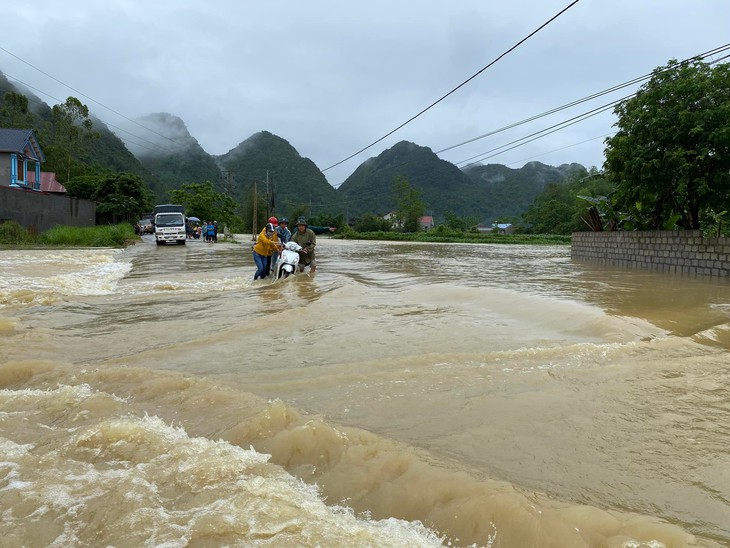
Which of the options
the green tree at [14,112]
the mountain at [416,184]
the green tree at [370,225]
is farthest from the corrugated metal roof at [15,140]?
the mountain at [416,184]

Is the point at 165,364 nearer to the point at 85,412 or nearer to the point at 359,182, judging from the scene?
the point at 85,412

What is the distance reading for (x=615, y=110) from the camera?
16.8 metres

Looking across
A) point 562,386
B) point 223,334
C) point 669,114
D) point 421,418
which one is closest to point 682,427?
point 562,386

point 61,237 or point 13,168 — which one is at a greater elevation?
point 13,168

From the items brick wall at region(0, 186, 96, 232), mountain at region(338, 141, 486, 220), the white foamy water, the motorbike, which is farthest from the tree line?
mountain at region(338, 141, 486, 220)

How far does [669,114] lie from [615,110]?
2.89 metres

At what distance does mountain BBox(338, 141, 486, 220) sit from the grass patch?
78.7 meters

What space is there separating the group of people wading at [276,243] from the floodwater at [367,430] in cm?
446

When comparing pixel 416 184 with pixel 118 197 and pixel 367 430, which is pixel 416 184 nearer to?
pixel 118 197

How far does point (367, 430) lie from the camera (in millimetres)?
3357

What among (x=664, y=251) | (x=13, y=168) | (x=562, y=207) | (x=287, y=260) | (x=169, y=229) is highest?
(x=13, y=168)

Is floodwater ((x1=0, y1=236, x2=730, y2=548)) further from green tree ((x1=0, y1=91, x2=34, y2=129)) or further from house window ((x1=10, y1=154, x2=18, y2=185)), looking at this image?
green tree ((x1=0, y1=91, x2=34, y2=129))

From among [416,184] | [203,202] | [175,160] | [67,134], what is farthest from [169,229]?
[416,184]

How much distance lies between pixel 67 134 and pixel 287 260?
56.1 m
